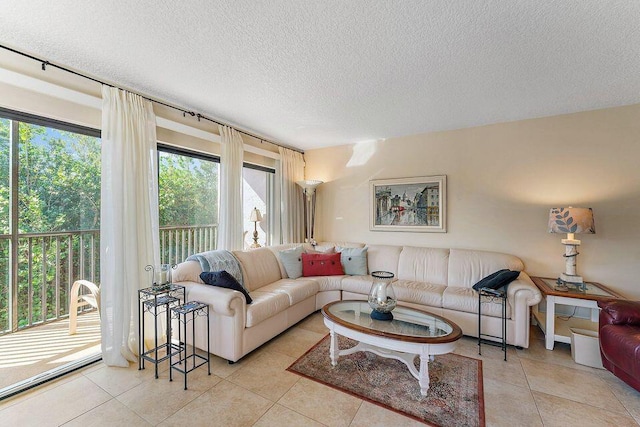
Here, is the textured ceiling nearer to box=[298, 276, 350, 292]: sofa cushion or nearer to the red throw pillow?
the red throw pillow

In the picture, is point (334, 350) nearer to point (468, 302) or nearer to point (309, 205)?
point (468, 302)

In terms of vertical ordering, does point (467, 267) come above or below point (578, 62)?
below

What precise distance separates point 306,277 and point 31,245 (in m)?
2.80

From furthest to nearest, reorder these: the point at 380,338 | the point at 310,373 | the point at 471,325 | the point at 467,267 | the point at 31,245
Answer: the point at 467,267 → the point at 471,325 → the point at 31,245 → the point at 310,373 → the point at 380,338

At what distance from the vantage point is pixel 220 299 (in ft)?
7.57

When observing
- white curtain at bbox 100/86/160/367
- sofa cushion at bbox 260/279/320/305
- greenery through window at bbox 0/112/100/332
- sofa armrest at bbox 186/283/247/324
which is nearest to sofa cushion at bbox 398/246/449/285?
sofa cushion at bbox 260/279/320/305

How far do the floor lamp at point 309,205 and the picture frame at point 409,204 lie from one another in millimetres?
977

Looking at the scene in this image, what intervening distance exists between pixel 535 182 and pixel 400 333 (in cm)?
270

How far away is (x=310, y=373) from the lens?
2.22m

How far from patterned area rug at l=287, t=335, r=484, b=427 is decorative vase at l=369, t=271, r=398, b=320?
0.43m

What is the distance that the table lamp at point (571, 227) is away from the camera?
2.69 meters

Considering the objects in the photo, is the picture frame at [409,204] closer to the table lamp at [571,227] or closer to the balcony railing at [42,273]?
the table lamp at [571,227]

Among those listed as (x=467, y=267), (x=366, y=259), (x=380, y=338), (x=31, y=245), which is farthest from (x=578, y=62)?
(x=31, y=245)

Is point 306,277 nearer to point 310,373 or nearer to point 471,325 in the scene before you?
point 310,373
